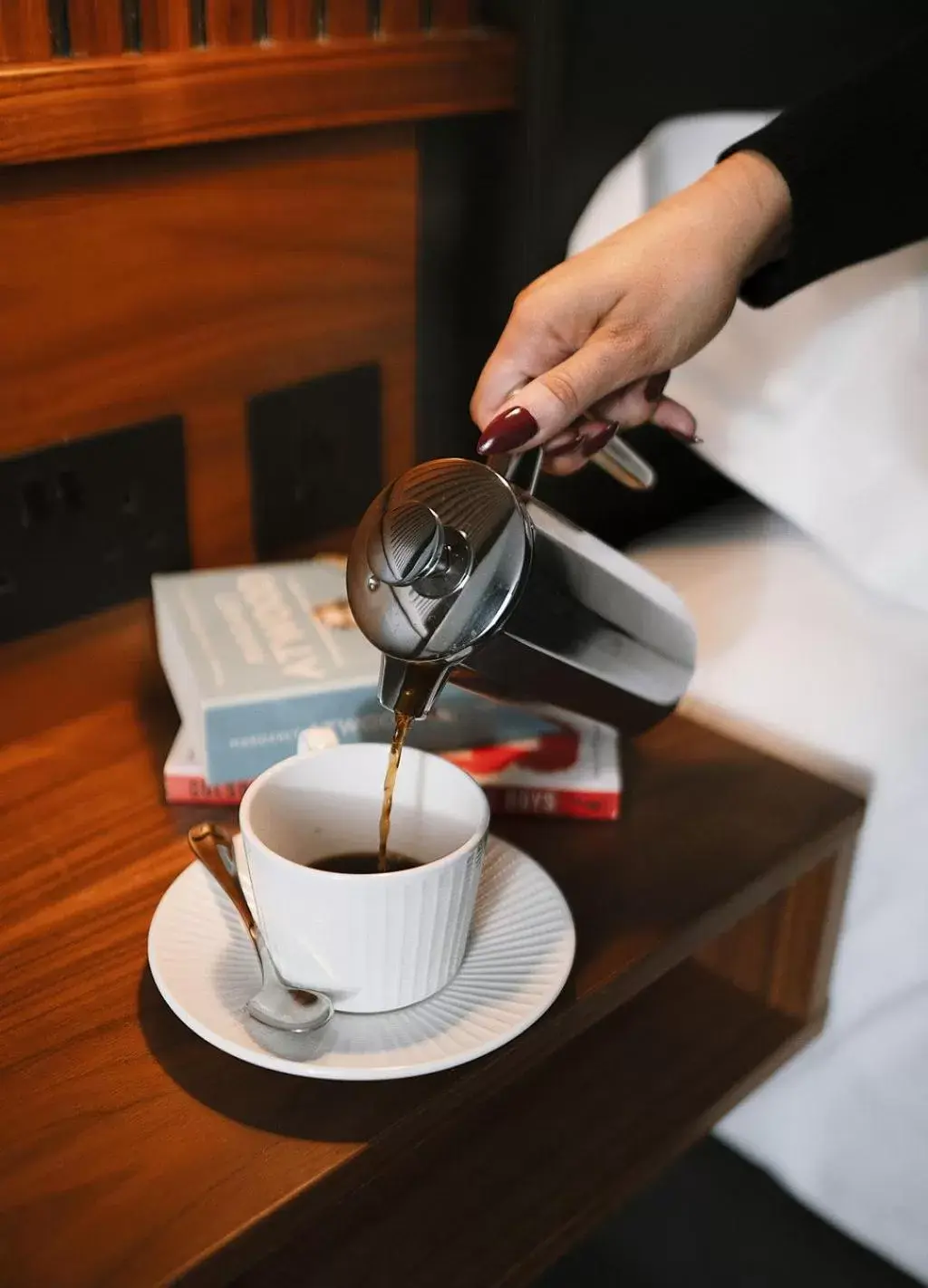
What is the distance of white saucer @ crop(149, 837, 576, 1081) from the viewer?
0.44m

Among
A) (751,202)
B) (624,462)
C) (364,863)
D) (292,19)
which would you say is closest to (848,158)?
(751,202)

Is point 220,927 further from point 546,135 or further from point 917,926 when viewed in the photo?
point 546,135

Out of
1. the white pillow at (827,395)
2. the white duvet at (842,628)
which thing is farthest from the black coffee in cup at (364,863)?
the white pillow at (827,395)

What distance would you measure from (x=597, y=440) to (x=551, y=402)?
3.1 inches

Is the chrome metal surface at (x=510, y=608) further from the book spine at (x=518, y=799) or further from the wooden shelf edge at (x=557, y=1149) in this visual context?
the wooden shelf edge at (x=557, y=1149)

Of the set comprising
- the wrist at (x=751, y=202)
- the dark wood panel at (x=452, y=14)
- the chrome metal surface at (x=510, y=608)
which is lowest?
the chrome metal surface at (x=510, y=608)

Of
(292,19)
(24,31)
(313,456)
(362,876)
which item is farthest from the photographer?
(313,456)

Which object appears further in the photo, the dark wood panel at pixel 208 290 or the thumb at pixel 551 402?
the dark wood panel at pixel 208 290

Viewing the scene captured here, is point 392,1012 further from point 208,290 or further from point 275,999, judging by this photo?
point 208,290

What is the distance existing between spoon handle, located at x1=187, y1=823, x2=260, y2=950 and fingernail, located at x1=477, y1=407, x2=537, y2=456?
19 centimetres

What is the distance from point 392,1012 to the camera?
0.47 meters

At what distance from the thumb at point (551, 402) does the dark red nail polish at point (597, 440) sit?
4 cm

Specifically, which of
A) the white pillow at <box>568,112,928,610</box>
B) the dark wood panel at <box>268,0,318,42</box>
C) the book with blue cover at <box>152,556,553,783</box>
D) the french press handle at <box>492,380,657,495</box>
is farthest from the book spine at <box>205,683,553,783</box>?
the dark wood panel at <box>268,0,318,42</box>

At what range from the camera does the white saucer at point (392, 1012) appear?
1.44ft
